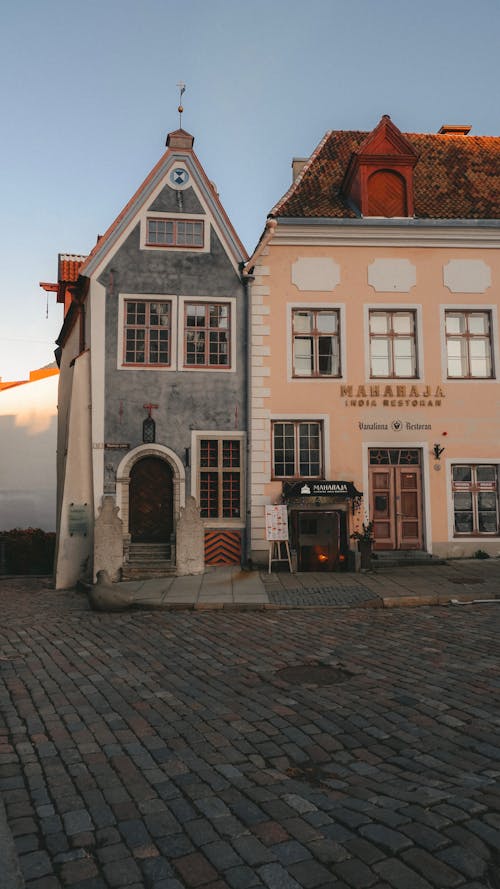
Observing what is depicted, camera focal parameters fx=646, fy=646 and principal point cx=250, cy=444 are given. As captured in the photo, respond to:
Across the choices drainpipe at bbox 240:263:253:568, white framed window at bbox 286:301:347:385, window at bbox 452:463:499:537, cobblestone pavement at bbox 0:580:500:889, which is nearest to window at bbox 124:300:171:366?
drainpipe at bbox 240:263:253:568

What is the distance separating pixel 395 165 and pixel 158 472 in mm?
10950

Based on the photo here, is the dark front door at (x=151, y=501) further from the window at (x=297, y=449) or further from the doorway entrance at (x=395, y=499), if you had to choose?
the doorway entrance at (x=395, y=499)

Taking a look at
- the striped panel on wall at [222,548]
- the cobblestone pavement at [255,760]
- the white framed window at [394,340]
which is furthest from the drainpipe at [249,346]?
the cobblestone pavement at [255,760]

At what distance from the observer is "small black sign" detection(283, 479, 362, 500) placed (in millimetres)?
16438

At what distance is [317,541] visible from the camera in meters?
17.2

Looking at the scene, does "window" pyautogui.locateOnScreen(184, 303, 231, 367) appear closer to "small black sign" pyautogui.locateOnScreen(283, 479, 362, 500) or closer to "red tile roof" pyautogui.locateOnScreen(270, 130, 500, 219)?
"red tile roof" pyautogui.locateOnScreen(270, 130, 500, 219)

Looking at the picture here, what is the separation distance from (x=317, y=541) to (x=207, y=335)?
6.29m

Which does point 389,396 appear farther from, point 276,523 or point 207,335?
point 207,335

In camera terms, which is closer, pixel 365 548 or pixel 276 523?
pixel 276 523

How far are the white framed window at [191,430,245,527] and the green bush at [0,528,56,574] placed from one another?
6.52m

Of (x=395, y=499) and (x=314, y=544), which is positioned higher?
(x=395, y=499)

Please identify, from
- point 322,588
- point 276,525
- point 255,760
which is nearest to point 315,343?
point 276,525

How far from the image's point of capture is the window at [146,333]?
17.3m

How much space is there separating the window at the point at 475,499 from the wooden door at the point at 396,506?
107 cm
